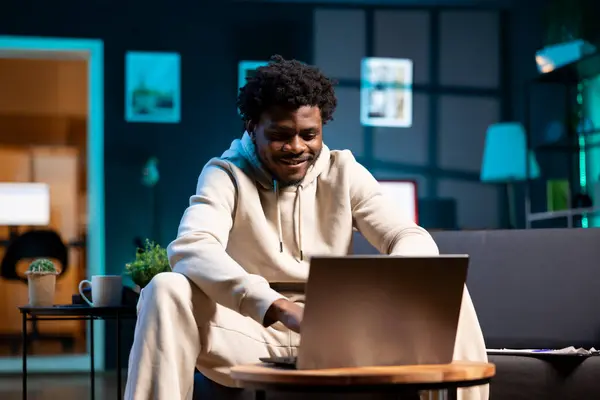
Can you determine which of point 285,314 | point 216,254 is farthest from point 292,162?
point 285,314

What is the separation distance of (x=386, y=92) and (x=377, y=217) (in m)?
4.31

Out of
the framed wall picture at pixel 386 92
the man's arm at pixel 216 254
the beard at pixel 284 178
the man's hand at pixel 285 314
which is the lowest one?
the man's hand at pixel 285 314

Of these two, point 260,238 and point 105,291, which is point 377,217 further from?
point 105,291

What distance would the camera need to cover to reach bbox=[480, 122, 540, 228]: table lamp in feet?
21.1

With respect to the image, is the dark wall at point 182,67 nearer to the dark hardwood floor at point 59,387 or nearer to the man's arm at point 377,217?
the dark hardwood floor at point 59,387

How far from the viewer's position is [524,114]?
6.89 metres

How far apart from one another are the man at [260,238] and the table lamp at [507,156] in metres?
3.86

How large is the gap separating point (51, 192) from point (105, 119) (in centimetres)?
233

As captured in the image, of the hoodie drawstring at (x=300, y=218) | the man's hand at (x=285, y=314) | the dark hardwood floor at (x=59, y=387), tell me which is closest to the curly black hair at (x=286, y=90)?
the hoodie drawstring at (x=300, y=218)

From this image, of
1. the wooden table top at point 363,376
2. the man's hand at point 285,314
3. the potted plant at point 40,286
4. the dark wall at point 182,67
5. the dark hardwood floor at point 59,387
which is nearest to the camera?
the wooden table top at point 363,376

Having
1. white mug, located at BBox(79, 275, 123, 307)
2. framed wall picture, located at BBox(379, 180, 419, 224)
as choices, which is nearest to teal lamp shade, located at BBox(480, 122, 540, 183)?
framed wall picture, located at BBox(379, 180, 419, 224)

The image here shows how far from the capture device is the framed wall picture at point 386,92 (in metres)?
6.84

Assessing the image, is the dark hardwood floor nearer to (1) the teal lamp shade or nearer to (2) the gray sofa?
(2) the gray sofa

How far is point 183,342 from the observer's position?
2176 millimetres
